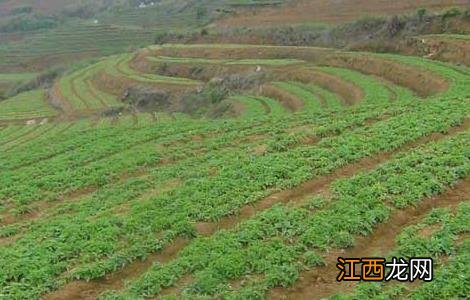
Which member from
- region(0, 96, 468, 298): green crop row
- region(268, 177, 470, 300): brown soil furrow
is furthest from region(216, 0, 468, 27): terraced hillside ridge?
region(268, 177, 470, 300): brown soil furrow

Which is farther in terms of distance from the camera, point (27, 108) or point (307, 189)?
point (27, 108)

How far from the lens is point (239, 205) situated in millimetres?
15297

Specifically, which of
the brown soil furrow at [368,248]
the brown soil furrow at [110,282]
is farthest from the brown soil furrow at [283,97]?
the brown soil furrow at [110,282]

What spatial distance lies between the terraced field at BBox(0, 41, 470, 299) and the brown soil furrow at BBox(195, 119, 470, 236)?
0.05 meters

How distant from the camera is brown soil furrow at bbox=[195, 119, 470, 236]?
14586mm

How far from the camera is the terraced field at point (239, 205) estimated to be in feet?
40.2

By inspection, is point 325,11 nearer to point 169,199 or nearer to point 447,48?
point 447,48

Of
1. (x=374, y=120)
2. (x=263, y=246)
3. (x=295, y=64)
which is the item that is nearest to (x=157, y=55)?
(x=295, y=64)

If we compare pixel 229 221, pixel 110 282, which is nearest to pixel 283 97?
pixel 229 221

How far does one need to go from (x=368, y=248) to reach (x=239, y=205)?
3637 mm

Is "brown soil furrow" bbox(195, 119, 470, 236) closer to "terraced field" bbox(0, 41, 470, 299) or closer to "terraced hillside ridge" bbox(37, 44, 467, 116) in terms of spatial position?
"terraced field" bbox(0, 41, 470, 299)

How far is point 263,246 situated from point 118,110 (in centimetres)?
5191

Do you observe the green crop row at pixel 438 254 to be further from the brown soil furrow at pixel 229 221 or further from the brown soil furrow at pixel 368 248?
the brown soil furrow at pixel 229 221

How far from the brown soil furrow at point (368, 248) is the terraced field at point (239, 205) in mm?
34
